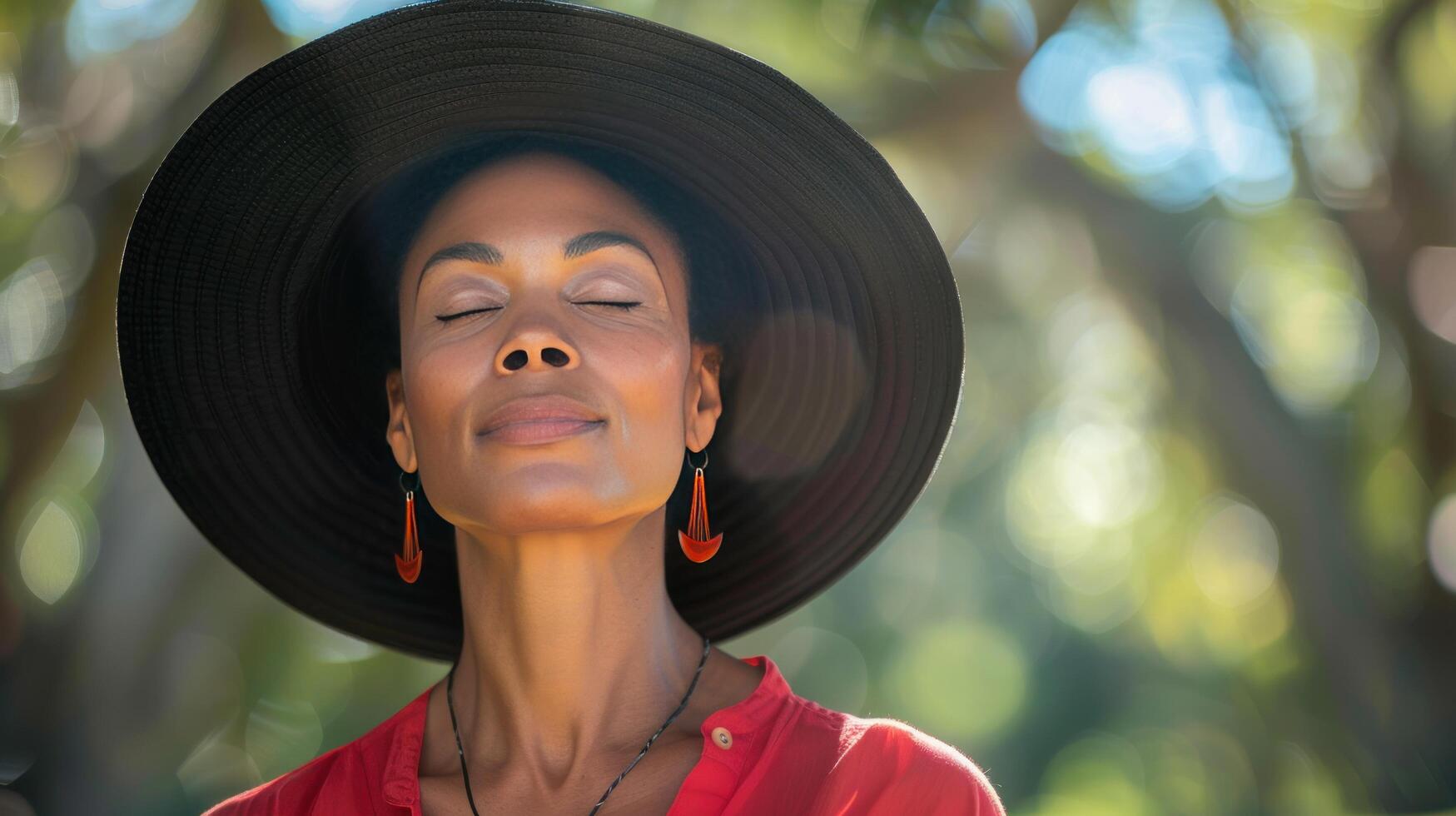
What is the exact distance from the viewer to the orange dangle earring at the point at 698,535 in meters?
3.06

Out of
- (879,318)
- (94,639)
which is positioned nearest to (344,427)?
(879,318)

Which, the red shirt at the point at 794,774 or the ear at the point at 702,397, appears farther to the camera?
the ear at the point at 702,397

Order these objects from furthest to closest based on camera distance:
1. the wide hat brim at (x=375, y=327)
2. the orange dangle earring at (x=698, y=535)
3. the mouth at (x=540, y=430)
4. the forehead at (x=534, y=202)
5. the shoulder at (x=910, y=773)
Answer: the orange dangle earring at (x=698, y=535)
the forehead at (x=534, y=202)
the wide hat brim at (x=375, y=327)
the mouth at (x=540, y=430)
the shoulder at (x=910, y=773)

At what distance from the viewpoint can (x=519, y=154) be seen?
308cm

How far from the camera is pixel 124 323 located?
3.15 meters

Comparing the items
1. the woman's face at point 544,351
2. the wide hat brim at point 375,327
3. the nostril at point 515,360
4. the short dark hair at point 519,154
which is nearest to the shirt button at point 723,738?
the woman's face at point 544,351

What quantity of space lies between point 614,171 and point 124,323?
3.67ft

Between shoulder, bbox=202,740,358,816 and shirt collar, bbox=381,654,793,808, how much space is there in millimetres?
130

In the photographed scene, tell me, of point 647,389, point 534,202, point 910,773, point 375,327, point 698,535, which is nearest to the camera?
point 910,773

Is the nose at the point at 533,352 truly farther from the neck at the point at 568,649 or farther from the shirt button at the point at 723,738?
the shirt button at the point at 723,738

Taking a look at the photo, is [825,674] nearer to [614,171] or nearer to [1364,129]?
[1364,129]

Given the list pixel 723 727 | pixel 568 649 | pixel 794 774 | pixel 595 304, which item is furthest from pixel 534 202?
pixel 794 774

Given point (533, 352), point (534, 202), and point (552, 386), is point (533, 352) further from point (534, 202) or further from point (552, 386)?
point (534, 202)

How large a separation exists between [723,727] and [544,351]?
792 millimetres
